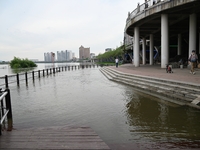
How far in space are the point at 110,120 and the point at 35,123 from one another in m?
2.28

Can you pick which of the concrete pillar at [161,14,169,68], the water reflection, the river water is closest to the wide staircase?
the river water

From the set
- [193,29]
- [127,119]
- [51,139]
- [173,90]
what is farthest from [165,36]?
[51,139]

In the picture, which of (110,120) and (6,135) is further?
(110,120)

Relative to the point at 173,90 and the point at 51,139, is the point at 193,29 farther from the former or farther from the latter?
the point at 51,139

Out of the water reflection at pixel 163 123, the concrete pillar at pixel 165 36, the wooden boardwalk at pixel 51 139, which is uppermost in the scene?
the concrete pillar at pixel 165 36

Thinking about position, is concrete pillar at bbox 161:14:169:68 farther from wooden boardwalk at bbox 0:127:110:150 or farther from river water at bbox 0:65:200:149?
wooden boardwalk at bbox 0:127:110:150

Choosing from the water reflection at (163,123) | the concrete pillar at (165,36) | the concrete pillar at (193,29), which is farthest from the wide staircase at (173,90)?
the concrete pillar at (193,29)

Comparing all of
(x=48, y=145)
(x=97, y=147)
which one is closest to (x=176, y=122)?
(x=97, y=147)

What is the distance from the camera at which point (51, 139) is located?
12.7 ft

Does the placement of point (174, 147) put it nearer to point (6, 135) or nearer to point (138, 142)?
point (138, 142)

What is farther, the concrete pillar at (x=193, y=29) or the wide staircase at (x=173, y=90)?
the concrete pillar at (x=193, y=29)

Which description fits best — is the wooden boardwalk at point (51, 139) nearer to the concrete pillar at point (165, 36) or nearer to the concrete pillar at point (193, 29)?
the concrete pillar at point (165, 36)

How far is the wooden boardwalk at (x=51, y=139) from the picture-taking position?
351 centimetres

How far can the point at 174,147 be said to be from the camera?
3.87m
